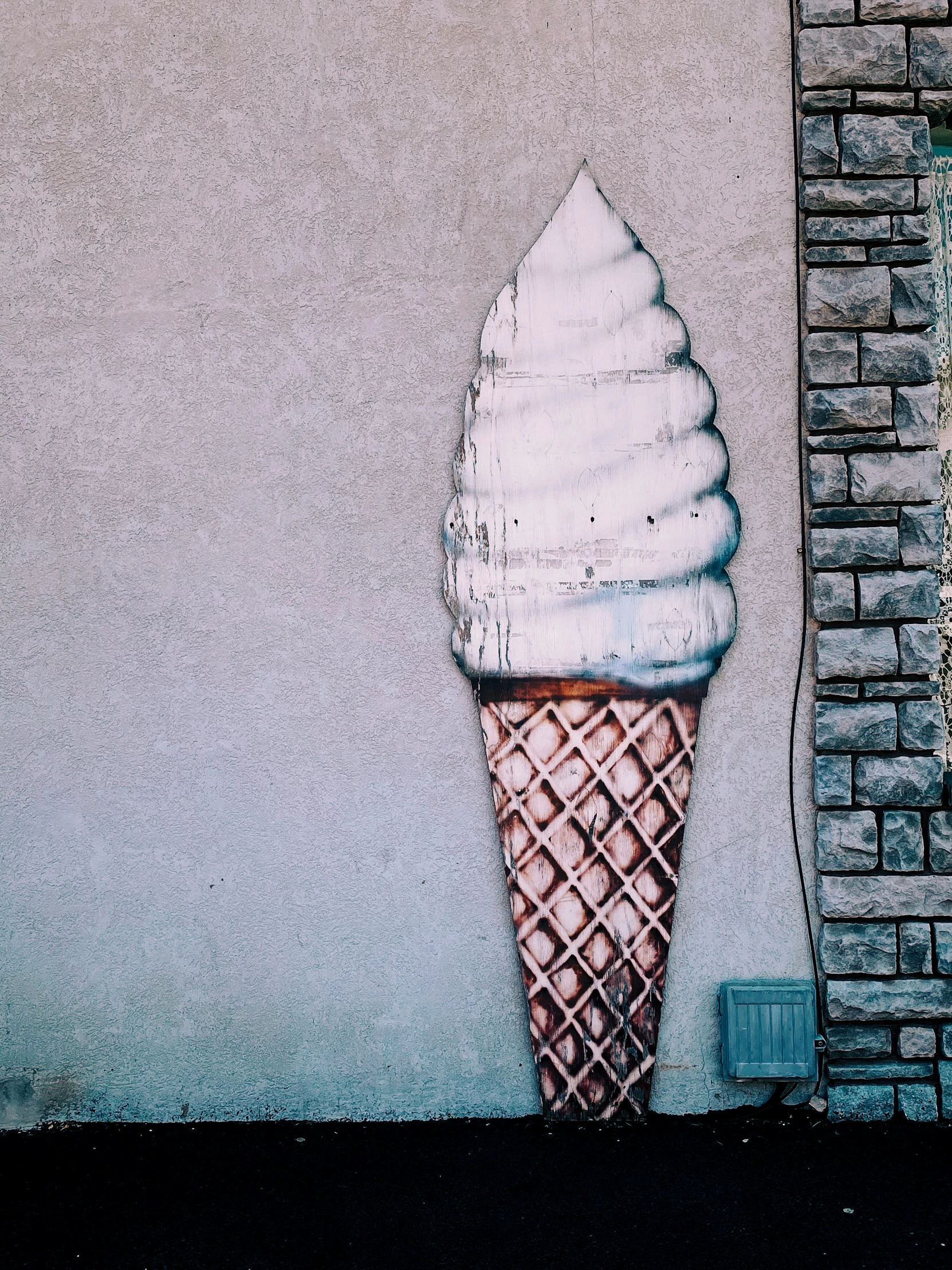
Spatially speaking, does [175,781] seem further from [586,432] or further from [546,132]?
[546,132]

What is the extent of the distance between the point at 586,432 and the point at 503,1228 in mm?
2148

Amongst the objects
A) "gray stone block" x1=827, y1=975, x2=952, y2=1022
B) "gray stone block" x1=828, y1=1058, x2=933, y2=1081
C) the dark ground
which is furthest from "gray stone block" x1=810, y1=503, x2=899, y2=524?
the dark ground

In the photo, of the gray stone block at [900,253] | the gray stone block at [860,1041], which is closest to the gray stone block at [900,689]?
the gray stone block at [860,1041]

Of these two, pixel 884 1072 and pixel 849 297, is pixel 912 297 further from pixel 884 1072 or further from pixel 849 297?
pixel 884 1072

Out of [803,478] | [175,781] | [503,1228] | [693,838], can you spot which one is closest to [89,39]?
[175,781]

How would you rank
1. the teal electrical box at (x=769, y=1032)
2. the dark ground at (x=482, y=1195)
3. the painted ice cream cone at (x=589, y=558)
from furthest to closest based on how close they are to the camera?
the painted ice cream cone at (x=589, y=558) < the teal electrical box at (x=769, y=1032) < the dark ground at (x=482, y=1195)

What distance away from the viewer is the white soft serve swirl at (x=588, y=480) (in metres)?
3.14

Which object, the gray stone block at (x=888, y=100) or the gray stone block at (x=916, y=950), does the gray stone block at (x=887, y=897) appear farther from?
the gray stone block at (x=888, y=100)

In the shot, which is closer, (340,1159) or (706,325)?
(340,1159)

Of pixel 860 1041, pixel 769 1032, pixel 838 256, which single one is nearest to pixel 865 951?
pixel 860 1041

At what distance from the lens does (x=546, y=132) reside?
3.15 meters

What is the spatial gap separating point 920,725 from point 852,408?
0.94 metres

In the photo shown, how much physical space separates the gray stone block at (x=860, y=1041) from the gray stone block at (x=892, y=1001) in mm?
28

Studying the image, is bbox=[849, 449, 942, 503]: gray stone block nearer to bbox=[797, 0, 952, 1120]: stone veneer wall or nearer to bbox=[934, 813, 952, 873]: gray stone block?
bbox=[797, 0, 952, 1120]: stone veneer wall
